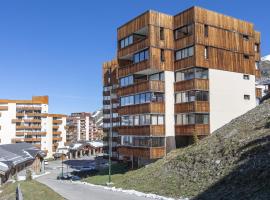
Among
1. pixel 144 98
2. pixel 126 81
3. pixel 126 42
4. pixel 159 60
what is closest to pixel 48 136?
pixel 126 81

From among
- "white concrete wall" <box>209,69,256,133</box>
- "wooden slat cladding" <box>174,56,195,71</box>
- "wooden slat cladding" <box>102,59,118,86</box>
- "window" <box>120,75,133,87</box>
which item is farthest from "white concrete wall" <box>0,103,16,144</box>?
"white concrete wall" <box>209,69,256,133</box>

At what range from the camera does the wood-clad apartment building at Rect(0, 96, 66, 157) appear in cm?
12106

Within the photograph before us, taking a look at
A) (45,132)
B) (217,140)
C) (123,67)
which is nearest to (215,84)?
(217,140)

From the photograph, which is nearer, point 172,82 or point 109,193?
point 109,193

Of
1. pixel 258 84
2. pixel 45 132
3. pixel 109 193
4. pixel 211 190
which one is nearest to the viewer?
pixel 211 190

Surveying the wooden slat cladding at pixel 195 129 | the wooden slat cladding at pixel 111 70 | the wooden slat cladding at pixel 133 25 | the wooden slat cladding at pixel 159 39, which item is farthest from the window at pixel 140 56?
the wooden slat cladding at pixel 111 70

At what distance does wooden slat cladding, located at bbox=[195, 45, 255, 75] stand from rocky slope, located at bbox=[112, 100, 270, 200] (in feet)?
25.0

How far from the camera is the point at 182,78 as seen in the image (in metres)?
47.7

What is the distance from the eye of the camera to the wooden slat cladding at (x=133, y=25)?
4725 centimetres

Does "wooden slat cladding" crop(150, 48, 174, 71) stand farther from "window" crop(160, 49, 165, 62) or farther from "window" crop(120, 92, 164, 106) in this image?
"window" crop(120, 92, 164, 106)

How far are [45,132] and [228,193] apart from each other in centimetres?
10896

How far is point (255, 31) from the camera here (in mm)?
55844

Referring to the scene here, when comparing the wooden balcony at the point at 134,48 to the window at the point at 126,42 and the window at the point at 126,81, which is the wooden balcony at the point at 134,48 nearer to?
the window at the point at 126,42

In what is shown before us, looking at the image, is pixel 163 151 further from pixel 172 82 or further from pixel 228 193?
pixel 228 193
